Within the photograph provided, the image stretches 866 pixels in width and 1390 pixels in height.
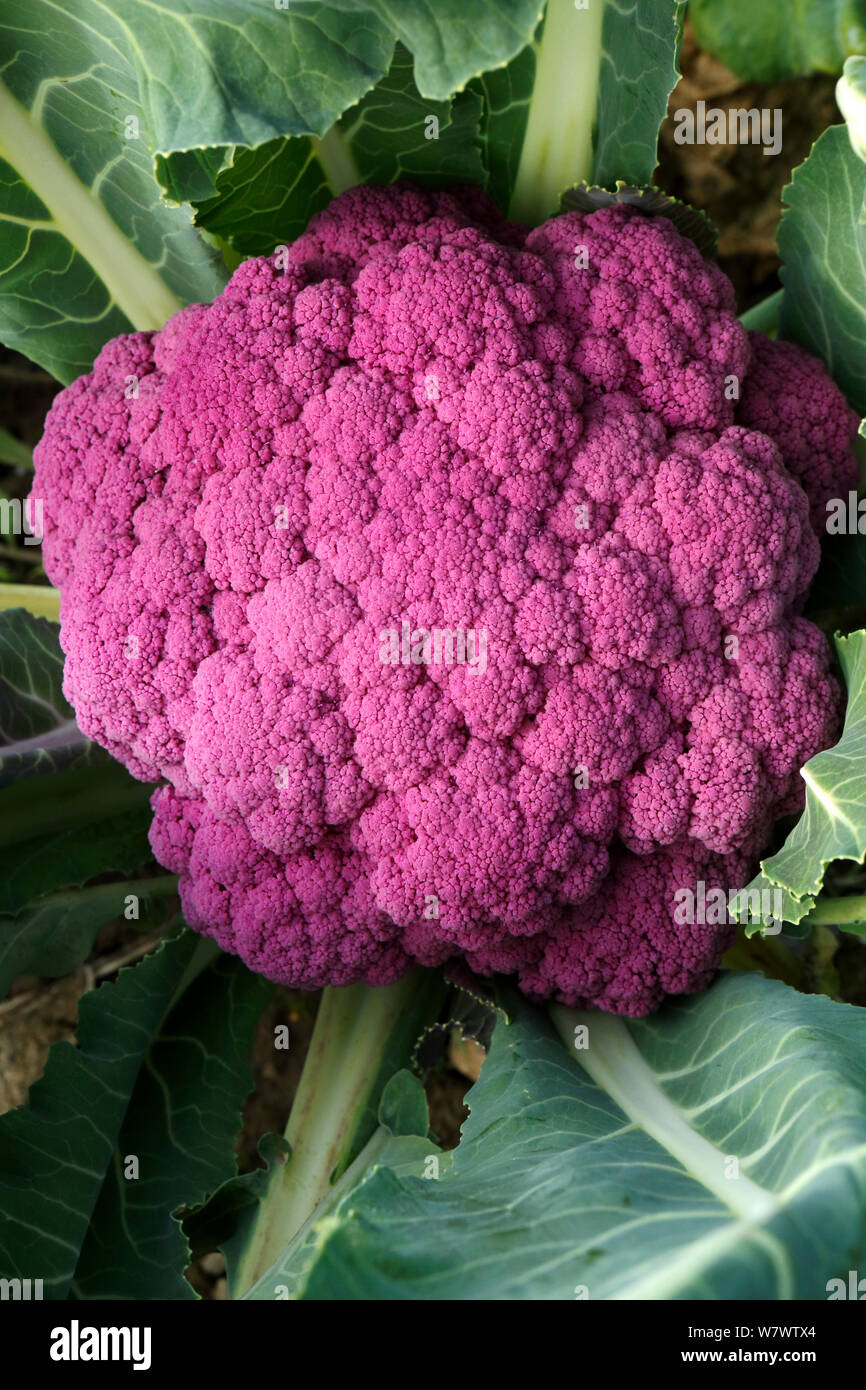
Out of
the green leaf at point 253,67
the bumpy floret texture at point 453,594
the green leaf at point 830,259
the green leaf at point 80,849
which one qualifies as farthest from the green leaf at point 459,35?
the green leaf at point 80,849

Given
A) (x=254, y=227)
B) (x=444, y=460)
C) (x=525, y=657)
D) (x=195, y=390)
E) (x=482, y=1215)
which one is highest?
(x=254, y=227)

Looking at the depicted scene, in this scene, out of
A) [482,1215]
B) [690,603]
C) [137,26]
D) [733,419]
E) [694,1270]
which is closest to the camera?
[694,1270]

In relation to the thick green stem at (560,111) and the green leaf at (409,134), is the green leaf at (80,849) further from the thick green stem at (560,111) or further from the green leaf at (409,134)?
the thick green stem at (560,111)

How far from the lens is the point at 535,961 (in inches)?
71.8

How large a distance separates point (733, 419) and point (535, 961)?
0.91m

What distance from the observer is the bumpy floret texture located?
157cm

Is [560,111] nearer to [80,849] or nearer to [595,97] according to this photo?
Answer: [595,97]

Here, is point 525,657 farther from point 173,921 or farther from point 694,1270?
point 173,921

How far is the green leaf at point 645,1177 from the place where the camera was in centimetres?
106

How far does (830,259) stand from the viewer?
1.85m

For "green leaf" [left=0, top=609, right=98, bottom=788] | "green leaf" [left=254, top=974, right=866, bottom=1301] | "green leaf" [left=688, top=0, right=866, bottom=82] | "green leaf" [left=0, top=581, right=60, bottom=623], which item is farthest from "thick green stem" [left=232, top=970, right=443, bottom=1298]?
"green leaf" [left=688, top=0, right=866, bottom=82]

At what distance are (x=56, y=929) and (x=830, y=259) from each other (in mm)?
1757

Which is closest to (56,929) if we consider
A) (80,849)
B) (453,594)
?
(80,849)

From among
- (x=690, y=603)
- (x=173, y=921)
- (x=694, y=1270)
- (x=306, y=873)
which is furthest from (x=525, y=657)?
(x=173, y=921)
